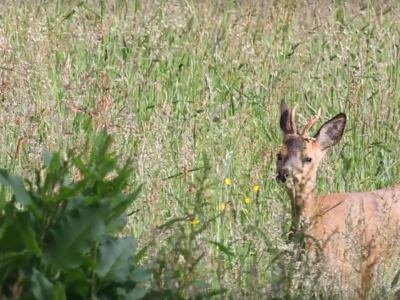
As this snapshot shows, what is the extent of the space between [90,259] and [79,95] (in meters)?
3.45

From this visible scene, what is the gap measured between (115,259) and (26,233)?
0.35 m

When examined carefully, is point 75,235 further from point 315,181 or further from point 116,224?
point 315,181

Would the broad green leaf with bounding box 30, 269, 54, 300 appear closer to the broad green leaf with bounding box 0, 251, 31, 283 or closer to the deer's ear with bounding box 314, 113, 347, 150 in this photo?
the broad green leaf with bounding box 0, 251, 31, 283

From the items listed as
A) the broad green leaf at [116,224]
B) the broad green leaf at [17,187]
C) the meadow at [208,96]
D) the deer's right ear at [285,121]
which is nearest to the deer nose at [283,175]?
the meadow at [208,96]

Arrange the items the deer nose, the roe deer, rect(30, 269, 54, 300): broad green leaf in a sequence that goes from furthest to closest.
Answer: the roe deer, the deer nose, rect(30, 269, 54, 300): broad green leaf

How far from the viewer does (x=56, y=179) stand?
13.9ft

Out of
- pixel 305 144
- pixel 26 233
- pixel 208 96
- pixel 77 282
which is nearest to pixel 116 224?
pixel 77 282

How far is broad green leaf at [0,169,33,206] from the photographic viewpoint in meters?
4.26

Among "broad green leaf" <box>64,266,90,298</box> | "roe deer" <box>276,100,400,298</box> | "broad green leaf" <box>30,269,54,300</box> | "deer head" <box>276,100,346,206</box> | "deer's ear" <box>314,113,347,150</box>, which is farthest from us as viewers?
"deer's ear" <box>314,113,347,150</box>

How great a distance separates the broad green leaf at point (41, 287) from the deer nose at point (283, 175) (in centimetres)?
268

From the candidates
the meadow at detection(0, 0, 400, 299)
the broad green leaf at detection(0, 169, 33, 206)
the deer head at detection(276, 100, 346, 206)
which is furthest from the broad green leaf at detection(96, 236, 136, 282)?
the deer head at detection(276, 100, 346, 206)

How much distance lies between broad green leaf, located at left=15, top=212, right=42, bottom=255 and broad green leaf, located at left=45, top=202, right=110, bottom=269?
73mm

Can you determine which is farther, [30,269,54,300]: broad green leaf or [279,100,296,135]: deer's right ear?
[279,100,296,135]: deer's right ear

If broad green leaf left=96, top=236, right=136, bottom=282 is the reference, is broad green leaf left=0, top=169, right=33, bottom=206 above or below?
above
